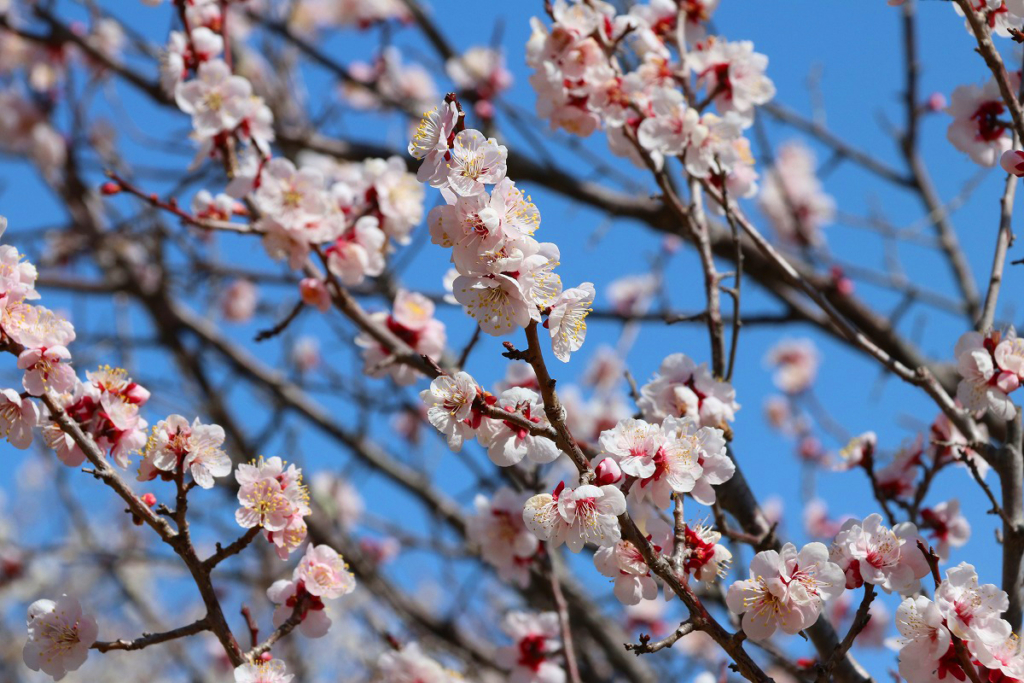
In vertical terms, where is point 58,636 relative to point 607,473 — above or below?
below

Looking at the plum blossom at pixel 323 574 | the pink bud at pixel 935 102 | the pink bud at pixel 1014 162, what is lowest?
the plum blossom at pixel 323 574

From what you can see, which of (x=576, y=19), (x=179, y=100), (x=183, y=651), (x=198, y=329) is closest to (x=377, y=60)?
(x=198, y=329)

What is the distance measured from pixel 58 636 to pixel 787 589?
57.1 inches

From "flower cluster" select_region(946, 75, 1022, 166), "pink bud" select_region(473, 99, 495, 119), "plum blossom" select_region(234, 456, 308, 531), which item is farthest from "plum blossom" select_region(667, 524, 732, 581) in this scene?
"pink bud" select_region(473, 99, 495, 119)

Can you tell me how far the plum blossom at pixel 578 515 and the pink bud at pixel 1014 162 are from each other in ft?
3.74

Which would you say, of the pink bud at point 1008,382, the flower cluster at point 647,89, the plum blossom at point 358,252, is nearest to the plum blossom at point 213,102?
the plum blossom at point 358,252

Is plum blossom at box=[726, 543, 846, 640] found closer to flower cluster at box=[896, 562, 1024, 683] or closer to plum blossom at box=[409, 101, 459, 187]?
flower cluster at box=[896, 562, 1024, 683]

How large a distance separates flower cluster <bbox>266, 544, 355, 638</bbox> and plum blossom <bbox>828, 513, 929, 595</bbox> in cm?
101

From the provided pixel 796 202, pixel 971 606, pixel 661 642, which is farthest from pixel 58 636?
pixel 796 202

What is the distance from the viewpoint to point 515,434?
4.96 feet

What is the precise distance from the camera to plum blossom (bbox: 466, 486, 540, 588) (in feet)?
8.14

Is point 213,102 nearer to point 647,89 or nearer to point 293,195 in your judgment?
point 293,195

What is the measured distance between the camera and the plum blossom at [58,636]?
173 cm

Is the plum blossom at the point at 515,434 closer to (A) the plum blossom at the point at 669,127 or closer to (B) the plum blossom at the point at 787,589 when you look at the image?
(B) the plum blossom at the point at 787,589
